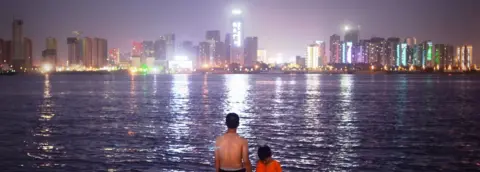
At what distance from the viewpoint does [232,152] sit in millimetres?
10133

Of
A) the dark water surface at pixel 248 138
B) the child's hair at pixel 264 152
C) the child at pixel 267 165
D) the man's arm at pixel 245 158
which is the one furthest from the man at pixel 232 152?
the dark water surface at pixel 248 138

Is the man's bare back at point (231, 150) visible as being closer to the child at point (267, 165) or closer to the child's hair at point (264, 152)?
the child at point (267, 165)

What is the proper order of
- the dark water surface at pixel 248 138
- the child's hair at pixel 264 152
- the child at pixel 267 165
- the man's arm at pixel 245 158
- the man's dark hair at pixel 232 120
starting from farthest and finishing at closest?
the dark water surface at pixel 248 138 → the man's arm at pixel 245 158 → the man's dark hair at pixel 232 120 → the child at pixel 267 165 → the child's hair at pixel 264 152

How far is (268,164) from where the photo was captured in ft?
32.1

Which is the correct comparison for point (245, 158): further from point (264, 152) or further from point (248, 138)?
point (248, 138)

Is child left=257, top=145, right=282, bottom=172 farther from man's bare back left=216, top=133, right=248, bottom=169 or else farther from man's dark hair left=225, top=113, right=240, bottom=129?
man's dark hair left=225, top=113, right=240, bottom=129

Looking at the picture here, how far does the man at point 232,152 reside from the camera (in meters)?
10.1

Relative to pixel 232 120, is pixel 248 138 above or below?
below

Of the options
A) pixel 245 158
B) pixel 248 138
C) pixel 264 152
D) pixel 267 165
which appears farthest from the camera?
pixel 248 138

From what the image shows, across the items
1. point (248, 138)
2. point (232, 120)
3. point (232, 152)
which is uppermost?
point (232, 120)

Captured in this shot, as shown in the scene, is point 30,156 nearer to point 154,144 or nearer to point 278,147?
point 154,144

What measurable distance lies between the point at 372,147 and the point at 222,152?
59.6 feet

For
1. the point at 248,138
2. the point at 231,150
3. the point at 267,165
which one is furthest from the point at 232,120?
the point at 248,138

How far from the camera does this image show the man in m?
10.1
